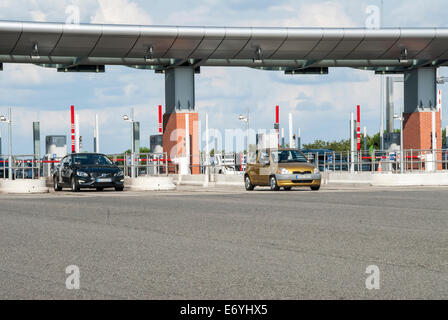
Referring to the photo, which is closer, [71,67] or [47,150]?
[71,67]

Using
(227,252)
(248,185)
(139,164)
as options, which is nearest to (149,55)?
(139,164)

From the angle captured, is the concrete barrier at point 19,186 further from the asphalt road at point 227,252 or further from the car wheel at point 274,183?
the asphalt road at point 227,252

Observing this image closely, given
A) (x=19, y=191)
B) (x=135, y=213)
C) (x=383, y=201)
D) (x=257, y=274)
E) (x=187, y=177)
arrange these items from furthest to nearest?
(x=187, y=177) < (x=19, y=191) < (x=383, y=201) < (x=135, y=213) < (x=257, y=274)

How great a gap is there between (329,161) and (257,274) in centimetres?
3260

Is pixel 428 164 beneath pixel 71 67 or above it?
beneath

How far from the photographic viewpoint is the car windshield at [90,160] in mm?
32500

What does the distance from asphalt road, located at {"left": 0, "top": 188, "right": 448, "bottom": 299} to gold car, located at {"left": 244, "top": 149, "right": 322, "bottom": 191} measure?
1025cm

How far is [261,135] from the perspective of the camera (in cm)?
4684

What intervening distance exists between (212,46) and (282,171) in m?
11.8

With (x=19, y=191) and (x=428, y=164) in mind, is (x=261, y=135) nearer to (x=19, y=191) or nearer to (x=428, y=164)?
(x=428, y=164)

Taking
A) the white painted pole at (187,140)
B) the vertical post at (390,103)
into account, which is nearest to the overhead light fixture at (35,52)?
the white painted pole at (187,140)

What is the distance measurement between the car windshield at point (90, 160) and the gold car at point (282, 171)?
5.97m
